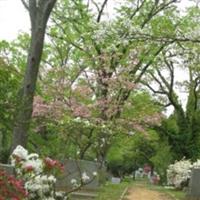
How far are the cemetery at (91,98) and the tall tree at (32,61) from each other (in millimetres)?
21

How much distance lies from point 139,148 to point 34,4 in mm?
48367

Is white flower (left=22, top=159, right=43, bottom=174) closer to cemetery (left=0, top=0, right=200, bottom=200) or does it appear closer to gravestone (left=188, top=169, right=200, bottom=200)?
cemetery (left=0, top=0, right=200, bottom=200)

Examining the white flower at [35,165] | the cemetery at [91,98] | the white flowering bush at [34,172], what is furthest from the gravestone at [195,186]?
the white flower at [35,165]

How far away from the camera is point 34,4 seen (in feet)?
38.9

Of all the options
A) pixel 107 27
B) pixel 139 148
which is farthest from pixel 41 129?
pixel 139 148

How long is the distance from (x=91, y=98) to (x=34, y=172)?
18752 mm

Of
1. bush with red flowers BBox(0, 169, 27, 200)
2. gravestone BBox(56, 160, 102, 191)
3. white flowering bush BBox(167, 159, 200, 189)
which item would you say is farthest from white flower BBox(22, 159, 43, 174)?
white flowering bush BBox(167, 159, 200, 189)

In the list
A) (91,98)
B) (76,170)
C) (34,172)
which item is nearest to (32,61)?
(34,172)

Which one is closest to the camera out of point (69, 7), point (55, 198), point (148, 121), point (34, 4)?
point (55, 198)

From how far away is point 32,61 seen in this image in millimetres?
11648

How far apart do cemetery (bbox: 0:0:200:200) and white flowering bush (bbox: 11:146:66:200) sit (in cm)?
1

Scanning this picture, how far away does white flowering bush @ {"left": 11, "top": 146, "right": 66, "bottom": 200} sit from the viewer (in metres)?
8.05

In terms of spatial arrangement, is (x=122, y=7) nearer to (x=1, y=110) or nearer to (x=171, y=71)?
(x=171, y=71)

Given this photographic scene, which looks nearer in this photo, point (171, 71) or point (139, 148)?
point (171, 71)
